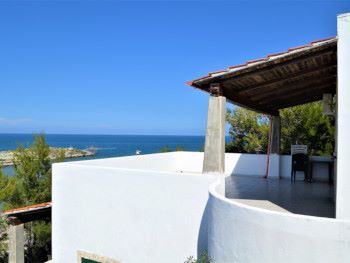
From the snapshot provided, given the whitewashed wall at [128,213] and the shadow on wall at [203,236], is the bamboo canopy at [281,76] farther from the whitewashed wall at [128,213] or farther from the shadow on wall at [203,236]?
the shadow on wall at [203,236]

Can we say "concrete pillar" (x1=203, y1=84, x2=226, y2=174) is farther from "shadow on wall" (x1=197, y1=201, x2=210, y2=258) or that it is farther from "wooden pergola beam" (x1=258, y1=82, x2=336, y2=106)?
"wooden pergola beam" (x1=258, y1=82, x2=336, y2=106)

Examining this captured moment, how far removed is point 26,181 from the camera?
1825 centimetres

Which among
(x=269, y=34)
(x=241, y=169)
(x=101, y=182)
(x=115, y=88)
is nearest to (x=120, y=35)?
(x=269, y=34)

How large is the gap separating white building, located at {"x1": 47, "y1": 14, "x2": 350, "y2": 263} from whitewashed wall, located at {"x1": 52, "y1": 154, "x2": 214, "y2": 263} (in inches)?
1.0

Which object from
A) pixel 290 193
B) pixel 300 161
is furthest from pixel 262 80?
pixel 300 161

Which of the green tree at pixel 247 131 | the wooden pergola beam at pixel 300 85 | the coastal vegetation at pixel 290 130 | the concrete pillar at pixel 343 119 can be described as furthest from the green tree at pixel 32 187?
the concrete pillar at pixel 343 119

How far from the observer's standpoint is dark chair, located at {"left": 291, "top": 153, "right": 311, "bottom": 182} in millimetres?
12148

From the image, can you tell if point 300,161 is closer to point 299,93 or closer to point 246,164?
point 246,164

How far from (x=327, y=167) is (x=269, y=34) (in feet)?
23.3

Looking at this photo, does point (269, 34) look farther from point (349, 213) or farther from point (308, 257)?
point (308, 257)

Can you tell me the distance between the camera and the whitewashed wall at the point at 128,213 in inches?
305

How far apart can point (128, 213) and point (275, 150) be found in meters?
7.68

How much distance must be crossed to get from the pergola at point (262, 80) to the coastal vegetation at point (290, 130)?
9.90 m

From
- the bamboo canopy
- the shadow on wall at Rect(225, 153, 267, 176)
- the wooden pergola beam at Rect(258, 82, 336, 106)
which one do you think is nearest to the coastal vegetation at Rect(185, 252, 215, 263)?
the bamboo canopy
